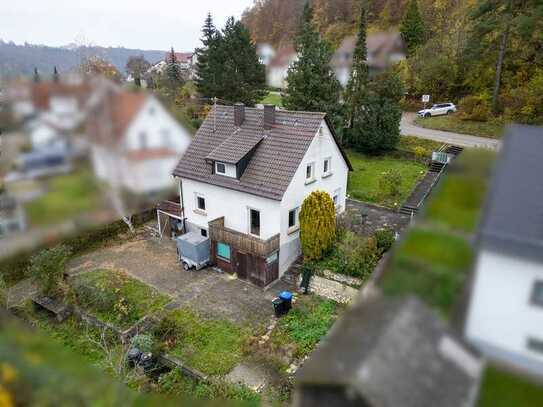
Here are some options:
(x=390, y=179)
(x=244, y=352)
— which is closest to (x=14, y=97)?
(x=244, y=352)

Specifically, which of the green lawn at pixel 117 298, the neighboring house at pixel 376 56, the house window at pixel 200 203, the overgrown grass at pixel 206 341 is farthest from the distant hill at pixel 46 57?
the neighboring house at pixel 376 56

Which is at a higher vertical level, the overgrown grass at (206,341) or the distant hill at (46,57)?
the distant hill at (46,57)

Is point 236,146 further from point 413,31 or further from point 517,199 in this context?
point 413,31

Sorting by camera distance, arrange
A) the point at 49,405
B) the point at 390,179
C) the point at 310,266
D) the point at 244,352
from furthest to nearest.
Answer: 1. the point at 390,179
2. the point at 310,266
3. the point at 244,352
4. the point at 49,405

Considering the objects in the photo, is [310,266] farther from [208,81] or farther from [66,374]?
[208,81]

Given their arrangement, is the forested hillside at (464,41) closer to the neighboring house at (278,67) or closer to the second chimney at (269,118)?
the neighboring house at (278,67)

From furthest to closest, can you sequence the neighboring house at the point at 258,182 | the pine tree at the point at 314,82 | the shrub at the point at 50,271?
the pine tree at the point at 314,82 < the neighboring house at the point at 258,182 < the shrub at the point at 50,271
